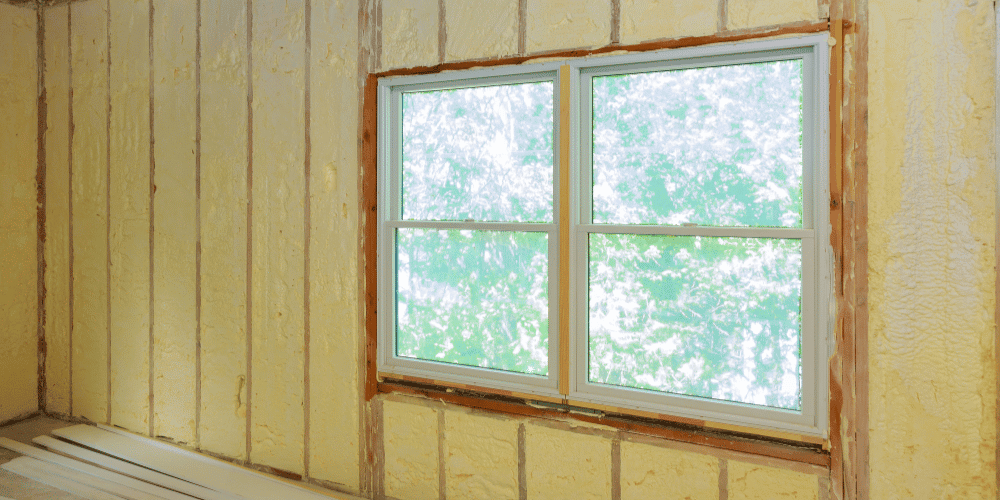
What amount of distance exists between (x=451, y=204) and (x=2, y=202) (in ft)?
8.96

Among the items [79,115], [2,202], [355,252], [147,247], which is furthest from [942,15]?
[2,202]

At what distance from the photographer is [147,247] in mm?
2887

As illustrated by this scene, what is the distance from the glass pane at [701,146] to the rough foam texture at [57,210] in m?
3.01

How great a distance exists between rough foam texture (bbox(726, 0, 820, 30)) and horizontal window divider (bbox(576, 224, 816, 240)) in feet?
2.08

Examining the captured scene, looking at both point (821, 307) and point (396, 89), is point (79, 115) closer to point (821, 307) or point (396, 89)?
point (396, 89)

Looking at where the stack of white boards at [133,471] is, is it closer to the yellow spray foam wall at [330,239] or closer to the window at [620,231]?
the yellow spray foam wall at [330,239]

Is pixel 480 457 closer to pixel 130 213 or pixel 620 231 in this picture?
pixel 620 231

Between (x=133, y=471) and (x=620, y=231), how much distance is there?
2.43 meters

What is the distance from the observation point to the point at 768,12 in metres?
1.74

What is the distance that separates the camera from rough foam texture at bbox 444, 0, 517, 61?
208 cm

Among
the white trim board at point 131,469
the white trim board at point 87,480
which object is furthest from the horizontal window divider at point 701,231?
the white trim board at point 87,480

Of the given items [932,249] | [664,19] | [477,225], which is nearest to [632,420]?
[477,225]

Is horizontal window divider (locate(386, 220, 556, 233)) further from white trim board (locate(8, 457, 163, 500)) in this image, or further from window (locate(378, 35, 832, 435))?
white trim board (locate(8, 457, 163, 500))

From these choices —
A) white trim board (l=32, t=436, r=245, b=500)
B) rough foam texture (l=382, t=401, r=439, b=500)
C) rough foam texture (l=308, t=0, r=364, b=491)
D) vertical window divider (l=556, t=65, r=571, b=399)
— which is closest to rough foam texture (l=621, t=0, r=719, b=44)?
vertical window divider (l=556, t=65, r=571, b=399)
